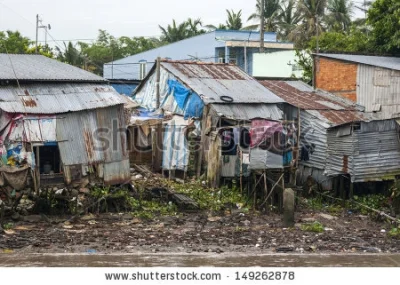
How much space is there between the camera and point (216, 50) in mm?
35375

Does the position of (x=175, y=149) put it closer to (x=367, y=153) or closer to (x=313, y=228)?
(x=367, y=153)

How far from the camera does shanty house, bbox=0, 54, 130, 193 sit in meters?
15.9

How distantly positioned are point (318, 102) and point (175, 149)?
17.7 ft

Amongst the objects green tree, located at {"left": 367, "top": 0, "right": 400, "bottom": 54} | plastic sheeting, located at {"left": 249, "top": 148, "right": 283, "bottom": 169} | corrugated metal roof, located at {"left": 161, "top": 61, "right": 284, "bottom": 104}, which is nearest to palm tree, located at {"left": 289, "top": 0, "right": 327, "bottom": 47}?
green tree, located at {"left": 367, "top": 0, "right": 400, "bottom": 54}

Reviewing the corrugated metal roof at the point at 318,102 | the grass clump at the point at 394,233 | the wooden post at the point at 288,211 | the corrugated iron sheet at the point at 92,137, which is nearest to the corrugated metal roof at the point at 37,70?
the corrugated iron sheet at the point at 92,137

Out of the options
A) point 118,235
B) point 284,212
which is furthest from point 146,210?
point 284,212

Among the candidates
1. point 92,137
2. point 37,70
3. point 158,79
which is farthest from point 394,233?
point 37,70

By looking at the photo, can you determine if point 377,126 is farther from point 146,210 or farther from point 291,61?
point 291,61

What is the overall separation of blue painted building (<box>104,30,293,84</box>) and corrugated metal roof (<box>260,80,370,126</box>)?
8.78 m

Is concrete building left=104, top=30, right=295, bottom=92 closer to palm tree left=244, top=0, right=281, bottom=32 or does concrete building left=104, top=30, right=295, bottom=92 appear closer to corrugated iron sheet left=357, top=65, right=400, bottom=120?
palm tree left=244, top=0, right=281, bottom=32

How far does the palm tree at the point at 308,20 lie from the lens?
39.8 m

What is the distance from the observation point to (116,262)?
11383mm

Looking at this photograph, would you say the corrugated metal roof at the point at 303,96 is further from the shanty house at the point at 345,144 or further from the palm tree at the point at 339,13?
the palm tree at the point at 339,13
